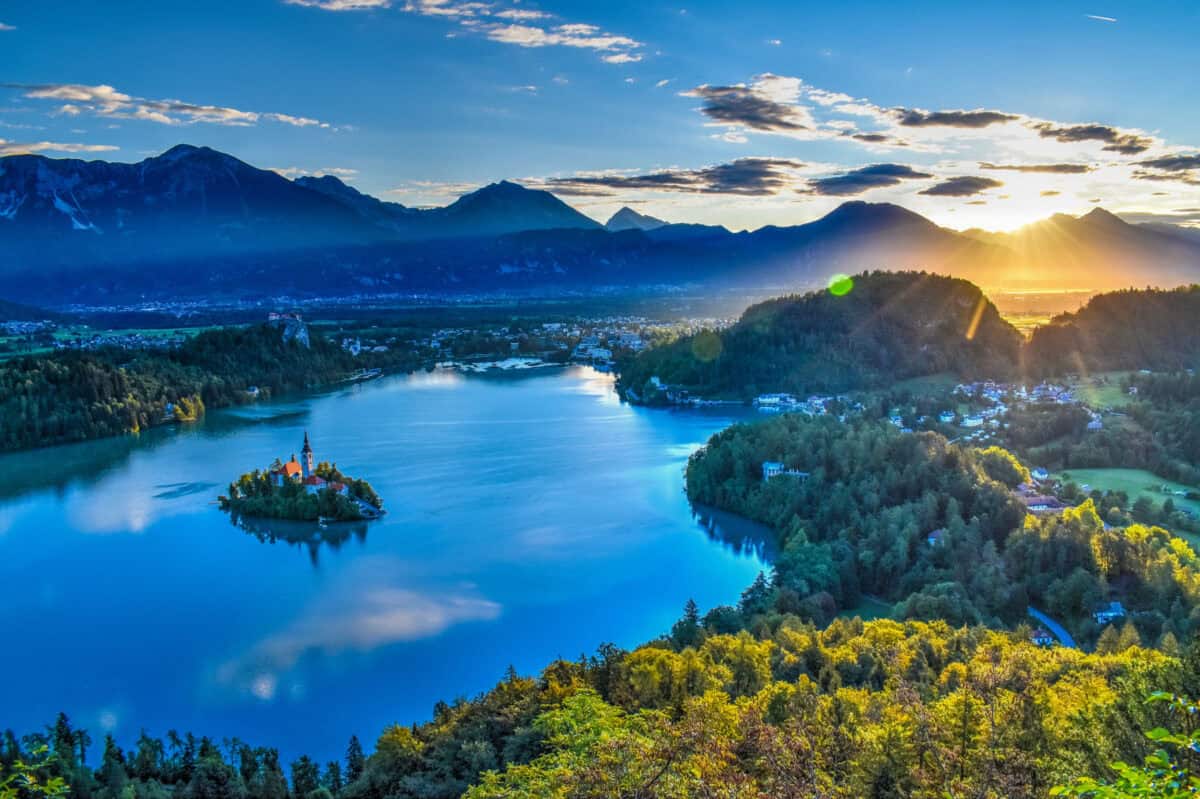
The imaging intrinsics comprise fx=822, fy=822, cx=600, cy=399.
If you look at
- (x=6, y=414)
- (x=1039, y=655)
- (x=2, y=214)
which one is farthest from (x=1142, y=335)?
(x=2, y=214)

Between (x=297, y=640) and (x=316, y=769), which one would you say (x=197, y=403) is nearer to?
(x=297, y=640)

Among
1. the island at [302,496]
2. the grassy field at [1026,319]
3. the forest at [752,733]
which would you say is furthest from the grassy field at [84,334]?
the grassy field at [1026,319]

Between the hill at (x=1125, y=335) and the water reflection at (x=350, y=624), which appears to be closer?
the water reflection at (x=350, y=624)

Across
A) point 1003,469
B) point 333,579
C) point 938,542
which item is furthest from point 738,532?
point 333,579

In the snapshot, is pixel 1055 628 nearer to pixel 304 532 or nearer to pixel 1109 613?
pixel 1109 613

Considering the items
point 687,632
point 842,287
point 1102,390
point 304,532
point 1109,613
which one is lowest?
point 304,532

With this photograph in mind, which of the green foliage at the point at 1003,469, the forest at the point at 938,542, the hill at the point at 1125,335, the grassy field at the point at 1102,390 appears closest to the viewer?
the forest at the point at 938,542

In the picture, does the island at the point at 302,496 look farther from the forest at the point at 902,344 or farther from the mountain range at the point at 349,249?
the mountain range at the point at 349,249
